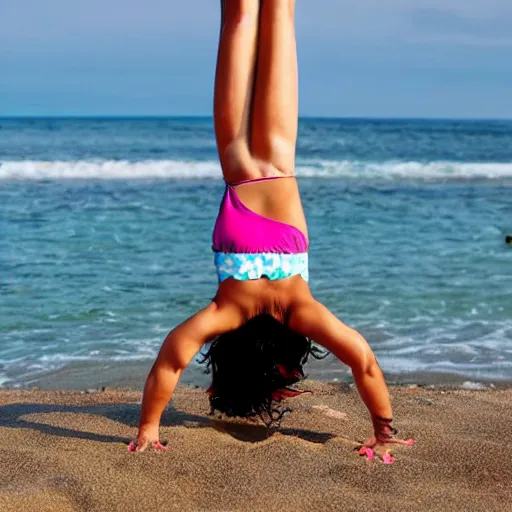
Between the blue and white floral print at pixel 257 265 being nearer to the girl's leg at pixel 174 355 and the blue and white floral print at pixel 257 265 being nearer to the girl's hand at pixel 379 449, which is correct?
the girl's leg at pixel 174 355

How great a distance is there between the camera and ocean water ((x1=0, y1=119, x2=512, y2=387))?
244 inches

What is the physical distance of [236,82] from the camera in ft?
12.1

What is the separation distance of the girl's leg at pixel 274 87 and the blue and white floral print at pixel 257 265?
0.39m

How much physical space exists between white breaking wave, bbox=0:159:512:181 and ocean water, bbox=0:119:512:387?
86 centimetres

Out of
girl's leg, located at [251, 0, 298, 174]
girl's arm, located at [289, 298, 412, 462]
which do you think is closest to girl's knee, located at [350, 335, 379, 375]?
girl's arm, located at [289, 298, 412, 462]

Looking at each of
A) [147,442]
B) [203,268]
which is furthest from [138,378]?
[203,268]

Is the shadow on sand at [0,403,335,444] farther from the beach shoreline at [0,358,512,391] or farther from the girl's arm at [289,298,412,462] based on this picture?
the beach shoreline at [0,358,512,391]

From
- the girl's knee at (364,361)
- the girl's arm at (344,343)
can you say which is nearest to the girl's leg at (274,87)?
the girl's arm at (344,343)

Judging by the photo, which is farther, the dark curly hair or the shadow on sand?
the shadow on sand

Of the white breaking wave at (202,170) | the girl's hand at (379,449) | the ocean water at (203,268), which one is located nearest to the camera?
the girl's hand at (379,449)

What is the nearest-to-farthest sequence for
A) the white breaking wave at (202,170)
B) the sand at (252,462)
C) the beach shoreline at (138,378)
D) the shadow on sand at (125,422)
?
1. the sand at (252,462)
2. the shadow on sand at (125,422)
3. the beach shoreline at (138,378)
4. the white breaking wave at (202,170)

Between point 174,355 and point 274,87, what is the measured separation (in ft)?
4.03

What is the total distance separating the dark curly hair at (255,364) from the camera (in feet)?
12.4

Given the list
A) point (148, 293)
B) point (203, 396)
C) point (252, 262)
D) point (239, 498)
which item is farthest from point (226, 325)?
point (148, 293)
